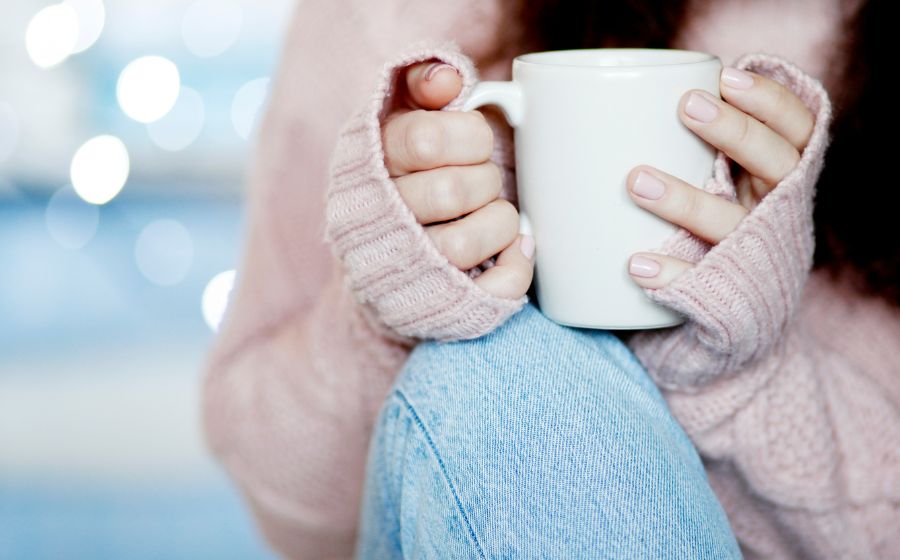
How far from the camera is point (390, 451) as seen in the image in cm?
63

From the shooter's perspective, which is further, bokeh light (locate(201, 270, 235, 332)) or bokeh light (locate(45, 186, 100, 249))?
bokeh light (locate(45, 186, 100, 249))

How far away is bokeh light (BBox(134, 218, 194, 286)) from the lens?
235cm

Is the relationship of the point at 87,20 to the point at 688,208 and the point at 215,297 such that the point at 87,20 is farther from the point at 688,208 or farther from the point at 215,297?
the point at 688,208

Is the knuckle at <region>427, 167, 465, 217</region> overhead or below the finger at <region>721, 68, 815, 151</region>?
overhead

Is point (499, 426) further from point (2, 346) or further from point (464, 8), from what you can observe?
point (2, 346)

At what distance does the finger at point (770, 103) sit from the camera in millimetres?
554

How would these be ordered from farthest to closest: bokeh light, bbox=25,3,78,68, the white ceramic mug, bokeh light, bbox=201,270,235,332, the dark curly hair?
1. bokeh light, bbox=25,3,78,68
2. bokeh light, bbox=201,270,235,332
3. the dark curly hair
4. the white ceramic mug

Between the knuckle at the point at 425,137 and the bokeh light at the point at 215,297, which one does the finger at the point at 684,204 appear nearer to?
the knuckle at the point at 425,137

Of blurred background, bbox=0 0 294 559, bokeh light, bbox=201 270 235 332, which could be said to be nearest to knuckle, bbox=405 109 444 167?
blurred background, bbox=0 0 294 559

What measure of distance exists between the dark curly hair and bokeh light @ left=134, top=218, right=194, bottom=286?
5.74ft

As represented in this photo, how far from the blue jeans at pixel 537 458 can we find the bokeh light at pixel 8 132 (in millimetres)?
2369

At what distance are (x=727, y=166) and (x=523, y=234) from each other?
14cm

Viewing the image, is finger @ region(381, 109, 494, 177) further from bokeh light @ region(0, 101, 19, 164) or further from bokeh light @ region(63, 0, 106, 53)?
bokeh light @ region(0, 101, 19, 164)

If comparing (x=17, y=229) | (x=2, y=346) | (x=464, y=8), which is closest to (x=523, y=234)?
(x=464, y=8)
